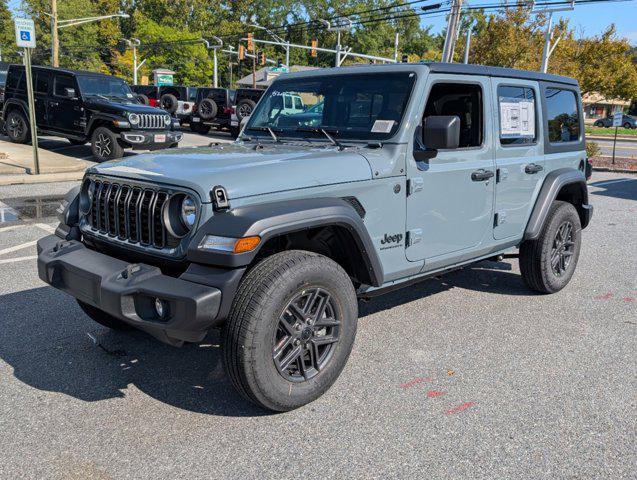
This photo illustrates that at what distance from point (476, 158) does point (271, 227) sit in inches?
79.4

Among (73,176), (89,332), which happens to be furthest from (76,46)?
(89,332)

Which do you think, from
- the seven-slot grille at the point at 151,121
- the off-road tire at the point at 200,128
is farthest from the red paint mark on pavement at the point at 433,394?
the off-road tire at the point at 200,128

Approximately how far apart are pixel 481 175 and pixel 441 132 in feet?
2.75

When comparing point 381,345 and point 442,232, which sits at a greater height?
point 442,232

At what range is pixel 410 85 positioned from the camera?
3.79m

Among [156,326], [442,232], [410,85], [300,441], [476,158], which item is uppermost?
[410,85]

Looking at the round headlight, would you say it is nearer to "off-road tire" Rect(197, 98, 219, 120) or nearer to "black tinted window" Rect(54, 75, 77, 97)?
"black tinted window" Rect(54, 75, 77, 97)

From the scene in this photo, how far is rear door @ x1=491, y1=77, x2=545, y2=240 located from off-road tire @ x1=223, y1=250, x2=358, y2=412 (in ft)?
6.25

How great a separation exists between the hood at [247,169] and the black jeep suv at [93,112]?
9.93 m

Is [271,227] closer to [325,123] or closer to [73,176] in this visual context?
[325,123]

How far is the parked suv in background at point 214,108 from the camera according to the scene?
23953mm

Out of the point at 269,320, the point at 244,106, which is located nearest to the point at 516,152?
the point at 269,320

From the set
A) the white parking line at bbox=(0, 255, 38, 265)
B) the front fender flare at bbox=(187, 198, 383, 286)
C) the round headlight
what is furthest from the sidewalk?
the front fender flare at bbox=(187, 198, 383, 286)

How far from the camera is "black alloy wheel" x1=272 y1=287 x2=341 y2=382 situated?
10.0ft
